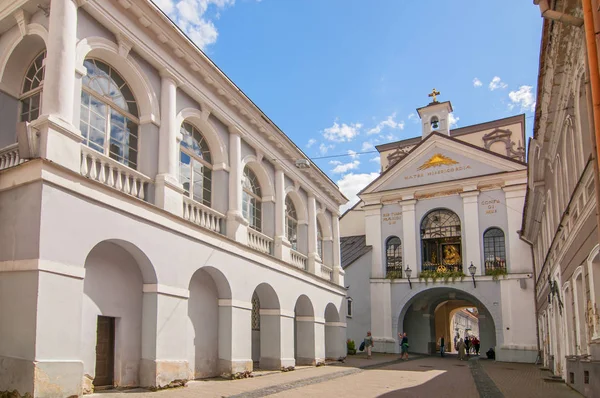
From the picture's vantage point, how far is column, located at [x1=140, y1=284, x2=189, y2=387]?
38.3ft

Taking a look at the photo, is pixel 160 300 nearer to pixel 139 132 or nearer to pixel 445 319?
pixel 139 132

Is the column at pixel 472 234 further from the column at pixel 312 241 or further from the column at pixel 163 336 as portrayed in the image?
the column at pixel 163 336

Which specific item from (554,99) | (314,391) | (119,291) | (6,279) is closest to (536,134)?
(554,99)

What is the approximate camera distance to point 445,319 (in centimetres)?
4116

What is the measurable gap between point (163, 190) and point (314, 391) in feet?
18.9

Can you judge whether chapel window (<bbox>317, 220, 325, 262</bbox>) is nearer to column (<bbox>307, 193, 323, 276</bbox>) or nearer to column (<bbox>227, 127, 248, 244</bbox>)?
column (<bbox>307, 193, 323, 276</bbox>)

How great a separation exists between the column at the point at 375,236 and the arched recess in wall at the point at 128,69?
19.6 m

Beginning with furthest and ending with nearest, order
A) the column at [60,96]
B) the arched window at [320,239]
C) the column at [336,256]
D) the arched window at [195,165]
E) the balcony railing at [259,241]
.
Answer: the column at [336,256]
the arched window at [320,239]
the balcony railing at [259,241]
the arched window at [195,165]
the column at [60,96]

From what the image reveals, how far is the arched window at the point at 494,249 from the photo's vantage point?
2786 cm

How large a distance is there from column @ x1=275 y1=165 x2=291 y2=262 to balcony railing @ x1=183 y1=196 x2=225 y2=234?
11.6 feet

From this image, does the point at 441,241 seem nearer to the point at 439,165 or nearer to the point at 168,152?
the point at 439,165

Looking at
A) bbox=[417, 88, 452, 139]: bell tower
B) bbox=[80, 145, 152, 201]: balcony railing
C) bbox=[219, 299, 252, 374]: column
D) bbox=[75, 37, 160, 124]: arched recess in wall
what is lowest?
bbox=[219, 299, 252, 374]: column

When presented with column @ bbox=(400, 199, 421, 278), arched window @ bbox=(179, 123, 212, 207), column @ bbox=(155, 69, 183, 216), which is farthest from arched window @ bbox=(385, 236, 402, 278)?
column @ bbox=(155, 69, 183, 216)

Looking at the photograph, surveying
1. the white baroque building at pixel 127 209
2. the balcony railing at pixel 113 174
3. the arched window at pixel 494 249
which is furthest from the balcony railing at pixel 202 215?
the arched window at pixel 494 249
